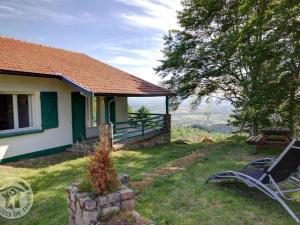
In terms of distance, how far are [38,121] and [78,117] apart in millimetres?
1945

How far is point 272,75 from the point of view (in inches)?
378

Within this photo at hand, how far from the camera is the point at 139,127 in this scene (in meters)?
14.1

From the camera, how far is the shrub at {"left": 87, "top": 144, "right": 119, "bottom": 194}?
3549 mm

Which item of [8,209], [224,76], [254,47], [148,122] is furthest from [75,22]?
[8,209]

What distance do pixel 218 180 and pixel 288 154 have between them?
1602mm

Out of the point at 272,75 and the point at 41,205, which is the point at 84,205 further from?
the point at 272,75

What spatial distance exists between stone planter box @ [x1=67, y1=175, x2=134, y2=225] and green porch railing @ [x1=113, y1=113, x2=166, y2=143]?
6.74 metres

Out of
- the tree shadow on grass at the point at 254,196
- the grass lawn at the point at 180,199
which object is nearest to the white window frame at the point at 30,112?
the grass lawn at the point at 180,199

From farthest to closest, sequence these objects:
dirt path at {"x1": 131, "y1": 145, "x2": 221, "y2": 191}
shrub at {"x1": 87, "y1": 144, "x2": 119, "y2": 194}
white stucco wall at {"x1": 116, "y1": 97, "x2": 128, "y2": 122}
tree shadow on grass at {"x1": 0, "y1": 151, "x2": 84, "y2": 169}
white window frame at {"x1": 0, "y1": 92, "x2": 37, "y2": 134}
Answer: white stucco wall at {"x1": 116, "y1": 97, "x2": 128, "y2": 122}, white window frame at {"x1": 0, "y1": 92, "x2": 37, "y2": 134}, tree shadow on grass at {"x1": 0, "y1": 151, "x2": 84, "y2": 169}, dirt path at {"x1": 131, "y1": 145, "x2": 221, "y2": 191}, shrub at {"x1": 87, "y1": 144, "x2": 119, "y2": 194}

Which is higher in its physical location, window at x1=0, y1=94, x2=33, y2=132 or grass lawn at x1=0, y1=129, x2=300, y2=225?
window at x1=0, y1=94, x2=33, y2=132

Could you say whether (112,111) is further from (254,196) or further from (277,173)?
(277,173)

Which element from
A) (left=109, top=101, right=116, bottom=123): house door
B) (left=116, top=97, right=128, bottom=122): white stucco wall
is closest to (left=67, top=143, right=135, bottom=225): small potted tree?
(left=109, top=101, right=116, bottom=123): house door

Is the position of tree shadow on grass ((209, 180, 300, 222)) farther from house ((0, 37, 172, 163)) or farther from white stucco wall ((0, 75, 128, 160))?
white stucco wall ((0, 75, 128, 160))

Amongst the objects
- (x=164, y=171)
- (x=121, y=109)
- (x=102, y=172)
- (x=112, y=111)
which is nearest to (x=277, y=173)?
(x=164, y=171)
